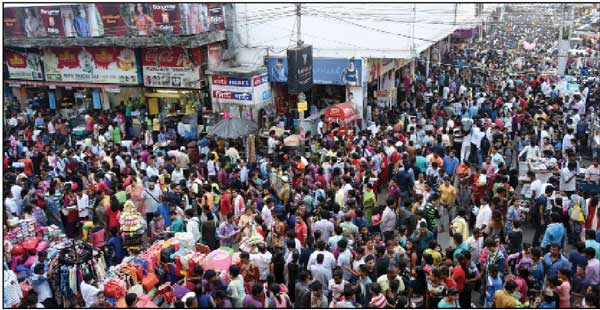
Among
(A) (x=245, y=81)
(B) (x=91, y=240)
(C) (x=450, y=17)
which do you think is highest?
(C) (x=450, y=17)

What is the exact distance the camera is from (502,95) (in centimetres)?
1864

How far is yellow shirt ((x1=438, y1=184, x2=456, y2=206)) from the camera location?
33.9 feet

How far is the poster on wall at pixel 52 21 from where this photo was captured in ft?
63.0

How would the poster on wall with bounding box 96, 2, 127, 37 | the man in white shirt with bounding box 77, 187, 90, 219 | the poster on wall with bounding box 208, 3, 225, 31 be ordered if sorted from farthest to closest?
the poster on wall with bounding box 208, 3, 225, 31 < the poster on wall with bounding box 96, 2, 127, 37 < the man in white shirt with bounding box 77, 187, 90, 219

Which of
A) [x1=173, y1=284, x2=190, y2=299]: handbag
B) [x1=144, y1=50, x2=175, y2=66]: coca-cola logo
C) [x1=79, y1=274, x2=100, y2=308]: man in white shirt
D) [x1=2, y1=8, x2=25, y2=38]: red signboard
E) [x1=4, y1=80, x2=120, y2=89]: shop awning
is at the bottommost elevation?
[x1=79, y1=274, x2=100, y2=308]: man in white shirt

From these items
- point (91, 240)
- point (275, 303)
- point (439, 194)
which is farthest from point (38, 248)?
point (439, 194)

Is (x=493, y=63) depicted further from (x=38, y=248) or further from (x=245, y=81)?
(x=38, y=248)

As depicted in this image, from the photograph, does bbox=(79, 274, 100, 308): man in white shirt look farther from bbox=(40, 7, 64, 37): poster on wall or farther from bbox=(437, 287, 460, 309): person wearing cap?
bbox=(40, 7, 64, 37): poster on wall

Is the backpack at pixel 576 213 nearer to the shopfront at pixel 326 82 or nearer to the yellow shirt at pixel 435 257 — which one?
the yellow shirt at pixel 435 257

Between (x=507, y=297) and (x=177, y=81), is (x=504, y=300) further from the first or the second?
(x=177, y=81)

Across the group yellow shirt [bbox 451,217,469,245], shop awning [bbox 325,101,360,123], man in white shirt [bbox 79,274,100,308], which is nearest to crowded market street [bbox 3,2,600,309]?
man in white shirt [bbox 79,274,100,308]

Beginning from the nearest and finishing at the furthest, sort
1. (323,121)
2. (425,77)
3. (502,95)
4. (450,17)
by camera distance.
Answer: (323,121), (502,95), (450,17), (425,77)

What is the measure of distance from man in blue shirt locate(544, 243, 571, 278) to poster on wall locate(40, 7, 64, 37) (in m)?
17.5

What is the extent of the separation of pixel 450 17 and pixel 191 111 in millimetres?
10960
